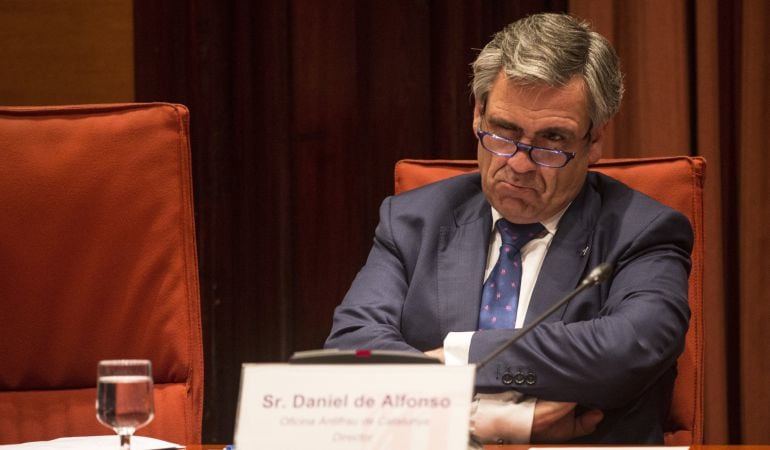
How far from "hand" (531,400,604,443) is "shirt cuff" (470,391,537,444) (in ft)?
0.06

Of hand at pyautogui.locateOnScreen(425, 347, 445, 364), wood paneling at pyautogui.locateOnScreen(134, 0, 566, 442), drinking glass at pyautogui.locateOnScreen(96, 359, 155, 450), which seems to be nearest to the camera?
drinking glass at pyautogui.locateOnScreen(96, 359, 155, 450)

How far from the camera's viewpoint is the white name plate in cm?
112

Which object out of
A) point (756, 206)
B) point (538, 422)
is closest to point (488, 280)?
point (538, 422)

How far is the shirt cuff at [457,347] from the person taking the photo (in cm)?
191

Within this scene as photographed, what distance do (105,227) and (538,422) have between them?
2.92 feet

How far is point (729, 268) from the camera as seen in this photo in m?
2.79

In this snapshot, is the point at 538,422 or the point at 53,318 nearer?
the point at 538,422

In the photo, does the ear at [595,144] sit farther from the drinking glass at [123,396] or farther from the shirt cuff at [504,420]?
the drinking glass at [123,396]

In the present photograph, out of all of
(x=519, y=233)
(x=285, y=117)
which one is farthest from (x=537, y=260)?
(x=285, y=117)

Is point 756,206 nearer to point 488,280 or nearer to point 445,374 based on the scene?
point 488,280

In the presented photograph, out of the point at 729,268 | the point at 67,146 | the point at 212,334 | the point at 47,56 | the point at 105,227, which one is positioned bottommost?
the point at 212,334

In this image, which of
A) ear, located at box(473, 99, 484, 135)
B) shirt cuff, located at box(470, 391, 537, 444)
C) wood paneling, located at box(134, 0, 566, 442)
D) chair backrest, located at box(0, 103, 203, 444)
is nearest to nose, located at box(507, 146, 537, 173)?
ear, located at box(473, 99, 484, 135)

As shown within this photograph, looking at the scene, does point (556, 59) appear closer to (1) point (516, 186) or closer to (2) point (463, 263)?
(1) point (516, 186)

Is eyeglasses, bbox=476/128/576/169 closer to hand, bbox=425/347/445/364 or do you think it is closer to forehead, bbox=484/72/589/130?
forehead, bbox=484/72/589/130
